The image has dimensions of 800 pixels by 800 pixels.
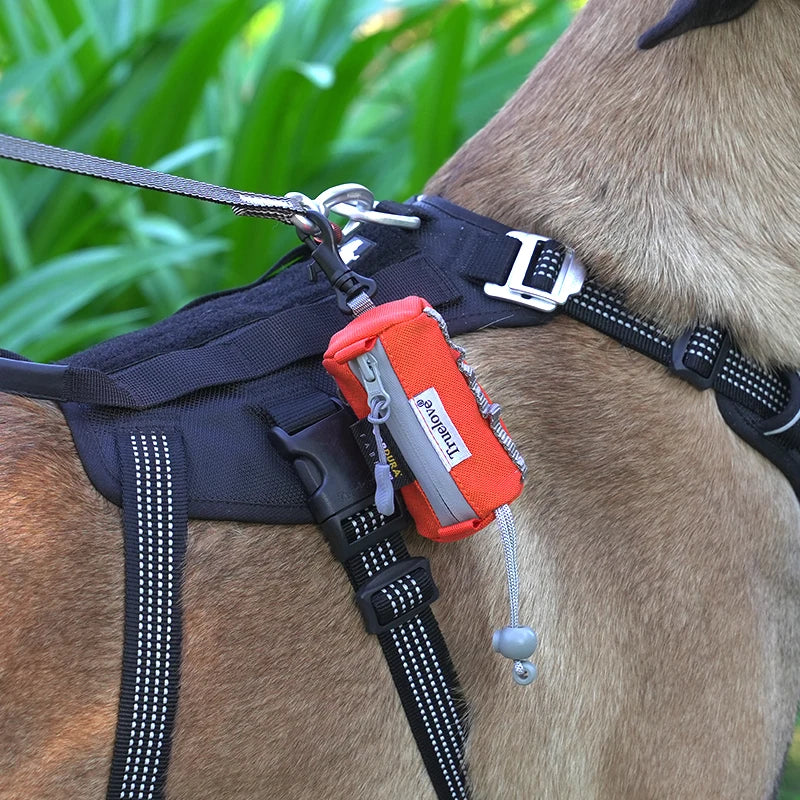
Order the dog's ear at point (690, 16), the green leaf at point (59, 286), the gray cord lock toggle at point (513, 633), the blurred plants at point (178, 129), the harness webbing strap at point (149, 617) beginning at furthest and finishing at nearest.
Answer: the blurred plants at point (178, 129)
the green leaf at point (59, 286)
the dog's ear at point (690, 16)
the gray cord lock toggle at point (513, 633)
the harness webbing strap at point (149, 617)

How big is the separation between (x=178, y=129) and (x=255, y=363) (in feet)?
7.18

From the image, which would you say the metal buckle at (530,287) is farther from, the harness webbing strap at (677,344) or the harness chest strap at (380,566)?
the harness chest strap at (380,566)

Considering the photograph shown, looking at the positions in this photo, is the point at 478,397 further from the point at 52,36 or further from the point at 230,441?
the point at 52,36

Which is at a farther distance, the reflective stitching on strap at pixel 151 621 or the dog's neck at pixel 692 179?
the dog's neck at pixel 692 179

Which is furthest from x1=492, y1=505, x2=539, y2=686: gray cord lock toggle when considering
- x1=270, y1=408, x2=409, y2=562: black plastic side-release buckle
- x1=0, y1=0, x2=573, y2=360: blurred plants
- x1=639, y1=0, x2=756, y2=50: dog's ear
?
x1=0, y1=0, x2=573, y2=360: blurred plants

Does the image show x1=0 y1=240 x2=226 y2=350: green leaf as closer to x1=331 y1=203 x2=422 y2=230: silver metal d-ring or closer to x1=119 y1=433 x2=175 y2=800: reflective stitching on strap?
x1=331 y1=203 x2=422 y2=230: silver metal d-ring

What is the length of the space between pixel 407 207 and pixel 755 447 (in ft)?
1.75

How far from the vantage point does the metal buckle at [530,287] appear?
1178 millimetres

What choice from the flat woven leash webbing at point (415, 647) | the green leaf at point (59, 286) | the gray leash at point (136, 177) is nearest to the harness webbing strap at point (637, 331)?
the gray leash at point (136, 177)

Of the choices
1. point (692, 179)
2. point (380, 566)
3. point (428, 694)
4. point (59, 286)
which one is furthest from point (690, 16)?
point (59, 286)

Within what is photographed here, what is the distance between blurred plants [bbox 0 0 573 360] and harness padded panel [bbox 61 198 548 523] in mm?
1516

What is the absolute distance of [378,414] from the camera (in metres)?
0.99

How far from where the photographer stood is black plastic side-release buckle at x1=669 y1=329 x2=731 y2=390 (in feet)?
3.89

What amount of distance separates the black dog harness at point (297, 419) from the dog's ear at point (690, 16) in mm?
271
